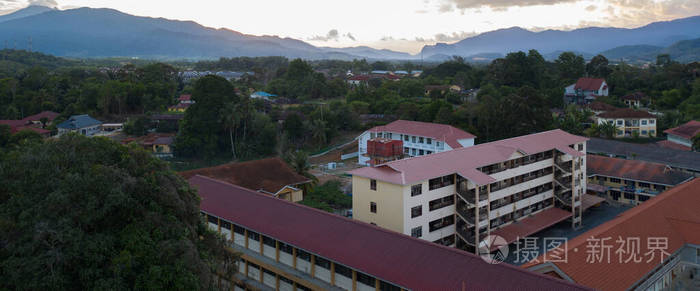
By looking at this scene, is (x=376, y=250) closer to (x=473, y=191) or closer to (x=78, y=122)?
(x=473, y=191)

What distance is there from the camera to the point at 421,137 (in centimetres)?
3450

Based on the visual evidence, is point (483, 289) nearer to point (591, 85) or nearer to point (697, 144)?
point (697, 144)

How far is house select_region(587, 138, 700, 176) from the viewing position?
27.5m

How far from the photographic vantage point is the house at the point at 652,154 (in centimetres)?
2747

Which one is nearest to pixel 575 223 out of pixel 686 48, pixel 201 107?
pixel 201 107

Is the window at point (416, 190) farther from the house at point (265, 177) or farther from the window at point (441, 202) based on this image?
the house at point (265, 177)

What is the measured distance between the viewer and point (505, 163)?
21438mm

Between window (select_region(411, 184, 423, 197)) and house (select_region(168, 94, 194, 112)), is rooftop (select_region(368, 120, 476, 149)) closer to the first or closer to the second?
window (select_region(411, 184, 423, 197))

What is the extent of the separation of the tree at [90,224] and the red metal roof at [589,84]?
55.5 m

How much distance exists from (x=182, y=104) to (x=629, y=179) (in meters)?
44.3

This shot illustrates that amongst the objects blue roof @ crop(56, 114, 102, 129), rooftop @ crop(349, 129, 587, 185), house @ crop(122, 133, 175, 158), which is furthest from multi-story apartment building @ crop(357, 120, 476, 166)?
blue roof @ crop(56, 114, 102, 129)

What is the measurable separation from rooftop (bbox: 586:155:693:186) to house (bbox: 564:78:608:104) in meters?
30.1

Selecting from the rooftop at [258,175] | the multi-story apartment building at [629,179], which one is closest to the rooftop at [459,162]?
the multi-story apartment building at [629,179]

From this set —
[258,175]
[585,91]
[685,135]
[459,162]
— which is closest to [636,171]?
[685,135]
